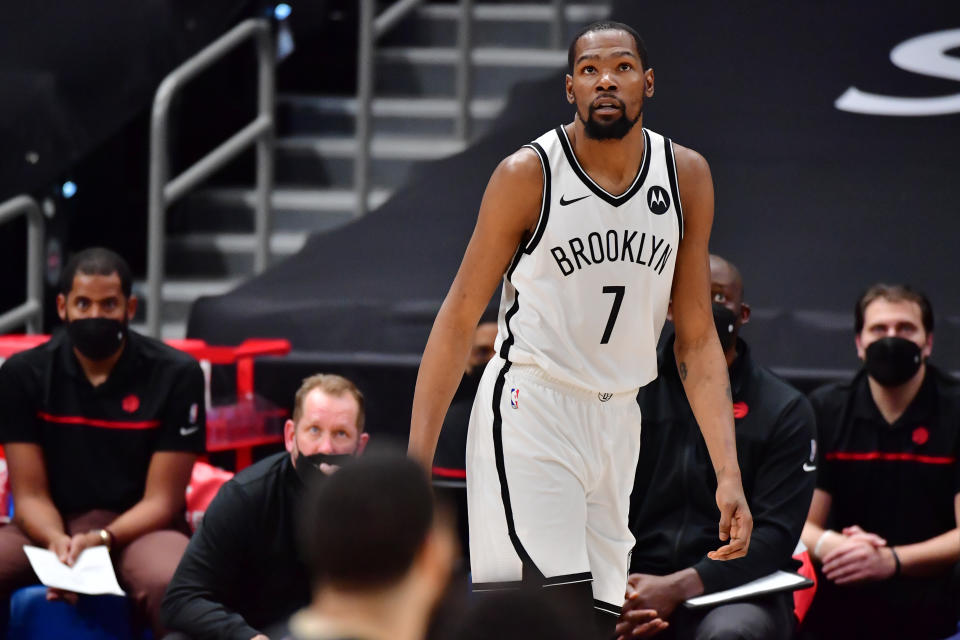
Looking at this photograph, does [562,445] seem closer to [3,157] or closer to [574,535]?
[574,535]

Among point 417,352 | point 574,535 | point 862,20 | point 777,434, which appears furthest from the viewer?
point 862,20

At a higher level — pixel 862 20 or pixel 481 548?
pixel 862 20

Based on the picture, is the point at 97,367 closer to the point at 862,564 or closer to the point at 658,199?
the point at 658,199

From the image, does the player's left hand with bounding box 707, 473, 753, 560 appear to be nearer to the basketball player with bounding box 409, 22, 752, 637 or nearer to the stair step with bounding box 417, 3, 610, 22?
the basketball player with bounding box 409, 22, 752, 637

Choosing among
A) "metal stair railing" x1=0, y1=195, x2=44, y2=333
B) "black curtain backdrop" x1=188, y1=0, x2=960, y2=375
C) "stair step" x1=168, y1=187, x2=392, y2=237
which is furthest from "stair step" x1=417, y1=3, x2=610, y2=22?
"metal stair railing" x1=0, y1=195, x2=44, y2=333

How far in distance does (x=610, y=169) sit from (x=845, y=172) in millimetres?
3440

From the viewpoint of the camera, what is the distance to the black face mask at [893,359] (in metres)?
4.77

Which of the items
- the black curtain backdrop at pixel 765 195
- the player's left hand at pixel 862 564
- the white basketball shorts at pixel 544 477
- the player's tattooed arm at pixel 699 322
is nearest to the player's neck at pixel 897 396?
the player's left hand at pixel 862 564

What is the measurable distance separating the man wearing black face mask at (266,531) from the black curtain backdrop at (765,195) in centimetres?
158

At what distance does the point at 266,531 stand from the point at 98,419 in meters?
0.96

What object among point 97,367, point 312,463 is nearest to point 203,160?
point 97,367

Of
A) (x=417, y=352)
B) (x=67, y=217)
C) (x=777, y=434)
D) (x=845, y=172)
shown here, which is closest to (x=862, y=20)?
(x=845, y=172)

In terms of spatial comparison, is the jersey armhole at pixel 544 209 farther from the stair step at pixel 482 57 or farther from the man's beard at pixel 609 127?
the stair step at pixel 482 57

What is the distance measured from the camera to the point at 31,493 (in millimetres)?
4828
